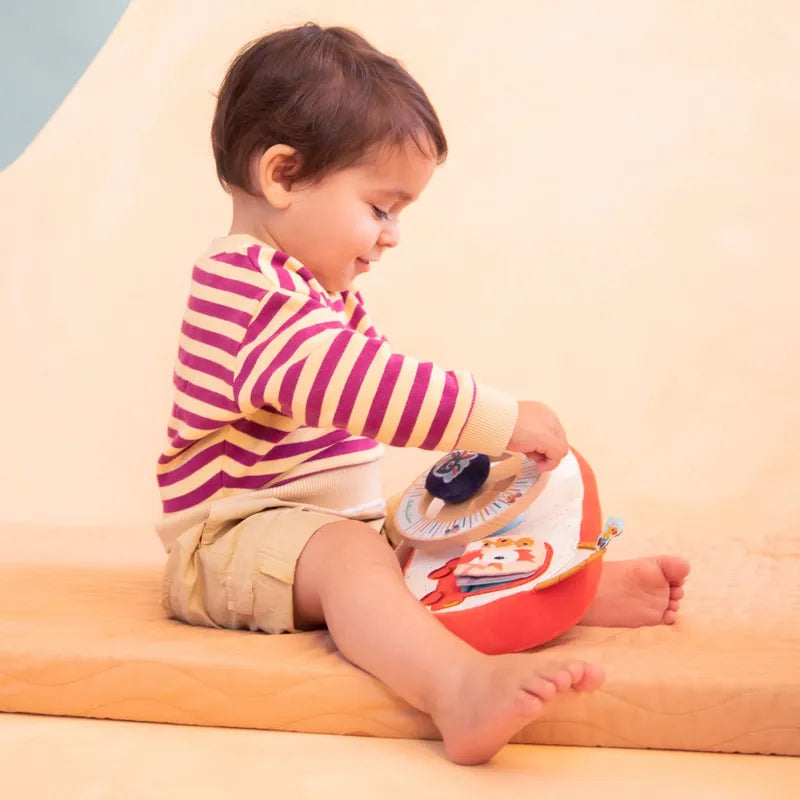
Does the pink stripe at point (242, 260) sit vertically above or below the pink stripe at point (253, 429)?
above

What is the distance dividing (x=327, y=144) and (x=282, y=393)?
0.28m

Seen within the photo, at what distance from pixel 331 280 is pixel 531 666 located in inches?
21.3

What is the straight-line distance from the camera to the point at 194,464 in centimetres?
116

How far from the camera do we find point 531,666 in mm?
804

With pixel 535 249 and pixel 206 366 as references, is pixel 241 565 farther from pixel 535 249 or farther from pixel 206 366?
pixel 535 249

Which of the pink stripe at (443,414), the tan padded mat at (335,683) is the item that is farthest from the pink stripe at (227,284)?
the tan padded mat at (335,683)

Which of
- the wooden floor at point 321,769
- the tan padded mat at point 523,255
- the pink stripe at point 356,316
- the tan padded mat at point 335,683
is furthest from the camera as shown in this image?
the tan padded mat at point 523,255

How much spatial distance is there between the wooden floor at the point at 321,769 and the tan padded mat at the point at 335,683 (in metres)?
0.01

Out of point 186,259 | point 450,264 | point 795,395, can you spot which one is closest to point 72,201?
point 186,259

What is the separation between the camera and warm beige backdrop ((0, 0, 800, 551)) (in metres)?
2.28

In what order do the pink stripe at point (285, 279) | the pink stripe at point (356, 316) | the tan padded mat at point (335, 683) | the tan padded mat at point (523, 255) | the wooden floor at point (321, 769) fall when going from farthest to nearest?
the tan padded mat at point (523, 255), the pink stripe at point (356, 316), the pink stripe at point (285, 279), the tan padded mat at point (335, 683), the wooden floor at point (321, 769)

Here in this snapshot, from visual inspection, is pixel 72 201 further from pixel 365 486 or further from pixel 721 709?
pixel 721 709

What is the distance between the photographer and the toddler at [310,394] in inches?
40.0

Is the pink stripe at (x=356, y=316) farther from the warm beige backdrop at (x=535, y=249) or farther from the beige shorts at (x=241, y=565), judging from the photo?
the warm beige backdrop at (x=535, y=249)
